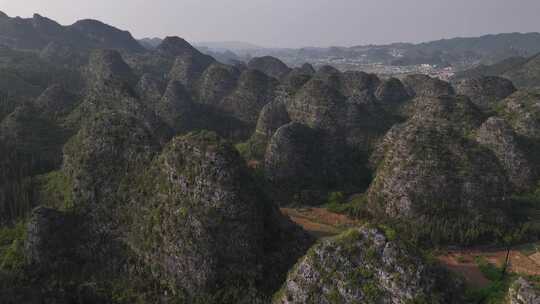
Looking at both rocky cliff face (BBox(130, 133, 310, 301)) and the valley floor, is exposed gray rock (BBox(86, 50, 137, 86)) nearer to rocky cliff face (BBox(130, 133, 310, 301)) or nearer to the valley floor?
the valley floor

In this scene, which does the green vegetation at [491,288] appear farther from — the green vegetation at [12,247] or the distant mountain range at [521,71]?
the distant mountain range at [521,71]

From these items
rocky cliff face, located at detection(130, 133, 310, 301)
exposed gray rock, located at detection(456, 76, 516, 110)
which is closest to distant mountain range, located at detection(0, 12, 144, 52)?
exposed gray rock, located at detection(456, 76, 516, 110)

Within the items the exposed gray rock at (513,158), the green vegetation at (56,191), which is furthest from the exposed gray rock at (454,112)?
the green vegetation at (56,191)

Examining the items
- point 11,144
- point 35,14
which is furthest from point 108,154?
point 35,14

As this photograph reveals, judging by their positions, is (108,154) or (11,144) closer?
(108,154)

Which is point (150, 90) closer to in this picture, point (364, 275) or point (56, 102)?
point (56, 102)

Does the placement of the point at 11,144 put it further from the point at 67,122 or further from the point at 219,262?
the point at 219,262
